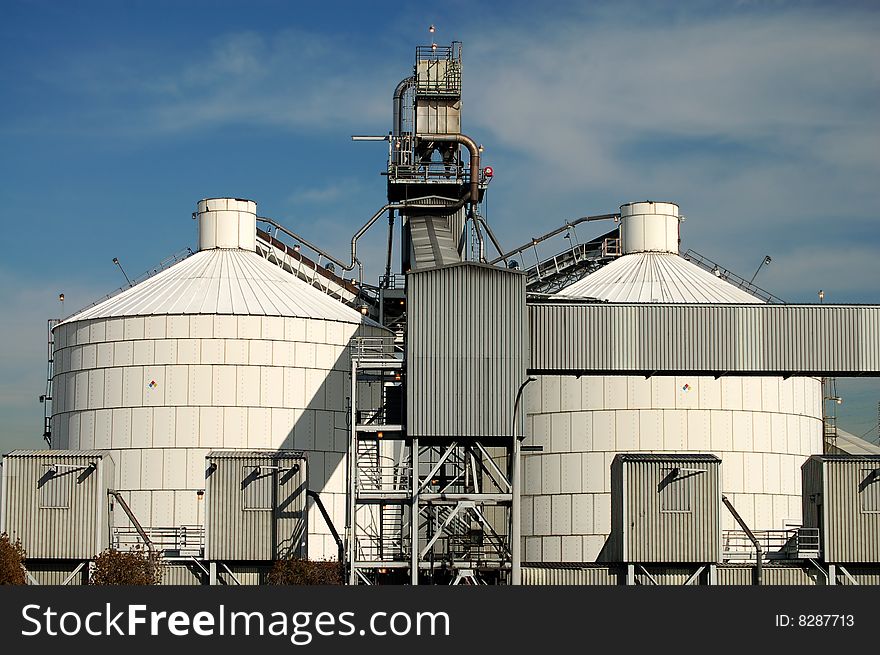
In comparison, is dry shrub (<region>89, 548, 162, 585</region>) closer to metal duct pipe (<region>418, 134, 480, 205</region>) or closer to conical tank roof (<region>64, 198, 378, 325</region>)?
conical tank roof (<region>64, 198, 378, 325</region>)

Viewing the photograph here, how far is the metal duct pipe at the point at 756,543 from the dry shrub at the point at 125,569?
1062 inches

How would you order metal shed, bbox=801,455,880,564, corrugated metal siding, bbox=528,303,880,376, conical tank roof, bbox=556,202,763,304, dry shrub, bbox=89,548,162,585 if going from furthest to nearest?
1. conical tank roof, bbox=556,202,763,304
2. metal shed, bbox=801,455,880,564
3. corrugated metal siding, bbox=528,303,880,376
4. dry shrub, bbox=89,548,162,585

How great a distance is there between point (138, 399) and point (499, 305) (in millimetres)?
23050

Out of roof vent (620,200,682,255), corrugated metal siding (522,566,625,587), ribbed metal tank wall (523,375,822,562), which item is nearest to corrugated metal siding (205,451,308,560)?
corrugated metal siding (522,566,625,587)

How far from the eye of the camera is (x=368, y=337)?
286 feet

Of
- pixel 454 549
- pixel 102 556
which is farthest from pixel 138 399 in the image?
pixel 454 549

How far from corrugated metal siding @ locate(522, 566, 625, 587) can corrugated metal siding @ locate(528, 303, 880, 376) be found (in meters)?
9.00

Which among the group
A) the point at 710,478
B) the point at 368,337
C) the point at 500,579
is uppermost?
the point at 368,337

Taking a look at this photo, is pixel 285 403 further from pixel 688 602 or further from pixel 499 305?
pixel 688 602

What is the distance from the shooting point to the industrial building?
71000 mm

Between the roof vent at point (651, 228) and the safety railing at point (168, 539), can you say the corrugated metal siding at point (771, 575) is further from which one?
the roof vent at point (651, 228)

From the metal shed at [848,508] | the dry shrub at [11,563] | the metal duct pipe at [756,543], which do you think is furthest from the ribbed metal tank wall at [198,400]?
the metal shed at [848,508]

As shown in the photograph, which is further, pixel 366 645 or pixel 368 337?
pixel 368 337

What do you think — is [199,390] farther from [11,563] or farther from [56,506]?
[11,563]
